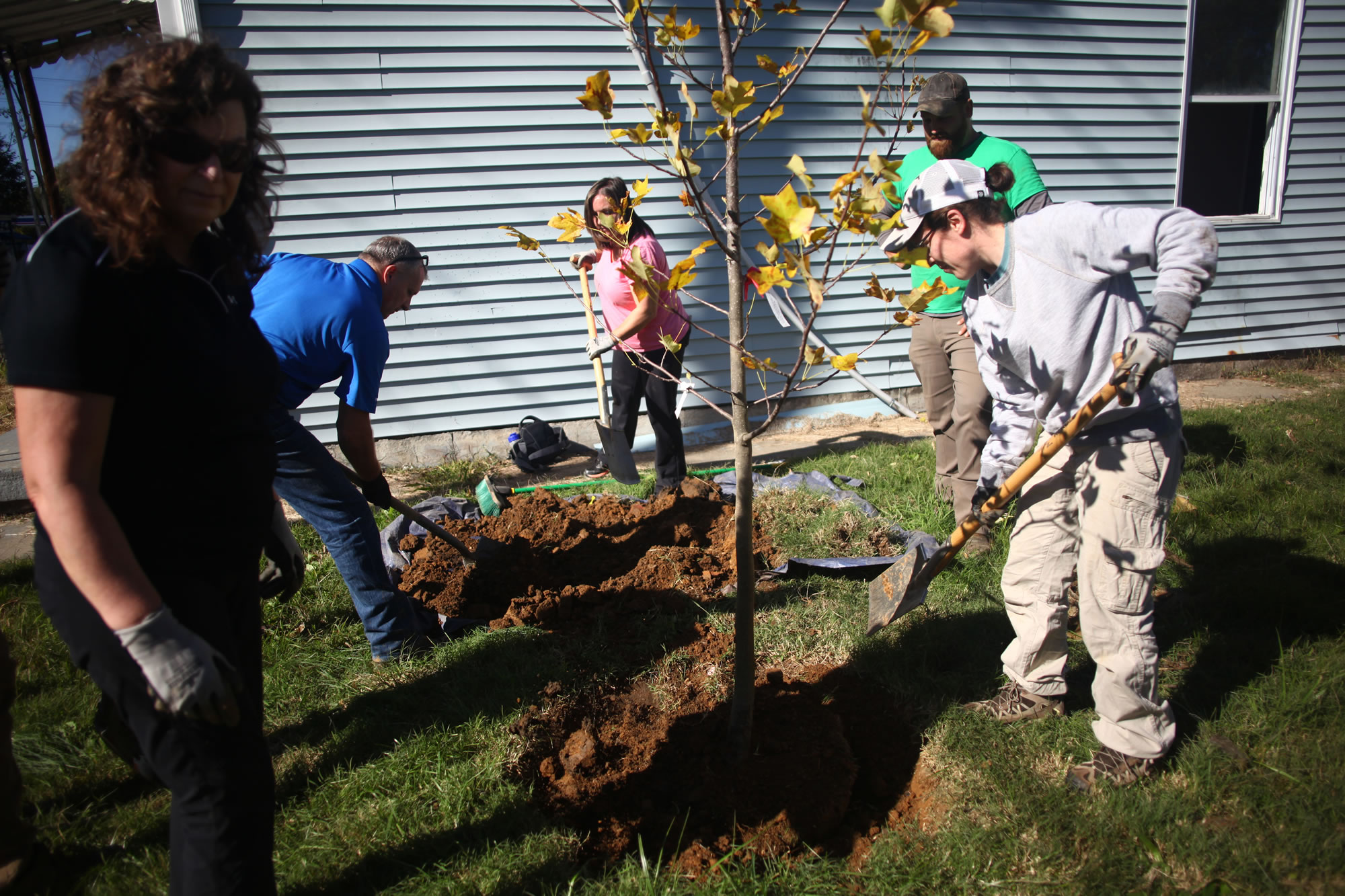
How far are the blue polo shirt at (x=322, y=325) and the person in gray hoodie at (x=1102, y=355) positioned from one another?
199cm

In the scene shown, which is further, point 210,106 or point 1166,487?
point 1166,487

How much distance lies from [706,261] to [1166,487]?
4637 mm

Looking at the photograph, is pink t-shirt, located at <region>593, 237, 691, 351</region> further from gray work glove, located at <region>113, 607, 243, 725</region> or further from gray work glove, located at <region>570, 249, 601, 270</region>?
gray work glove, located at <region>113, 607, 243, 725</region>

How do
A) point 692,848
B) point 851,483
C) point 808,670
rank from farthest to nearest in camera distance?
1. point 851,483
2. point 808,670
3. point 692,848

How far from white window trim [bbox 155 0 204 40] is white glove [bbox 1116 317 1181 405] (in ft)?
18.0

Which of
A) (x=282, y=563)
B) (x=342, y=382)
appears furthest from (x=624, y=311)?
(x=282, y=563)

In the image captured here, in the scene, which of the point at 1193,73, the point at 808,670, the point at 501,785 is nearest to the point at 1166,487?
the point at 808,670

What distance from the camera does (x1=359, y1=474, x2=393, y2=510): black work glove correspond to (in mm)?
3305

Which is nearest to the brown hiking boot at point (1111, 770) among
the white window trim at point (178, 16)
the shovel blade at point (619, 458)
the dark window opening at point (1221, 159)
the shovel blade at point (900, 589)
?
the shovel blade at point (900, 589)

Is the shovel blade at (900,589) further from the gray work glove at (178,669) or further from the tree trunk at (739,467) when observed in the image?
the gray work glove at (178,669)

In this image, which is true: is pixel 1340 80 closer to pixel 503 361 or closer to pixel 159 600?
pixel 503 361

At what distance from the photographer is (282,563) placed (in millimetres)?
Answer: 2225

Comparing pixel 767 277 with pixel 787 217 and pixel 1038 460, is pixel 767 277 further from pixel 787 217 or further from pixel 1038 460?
pixel 1038 460

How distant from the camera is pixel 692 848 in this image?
215 cm
